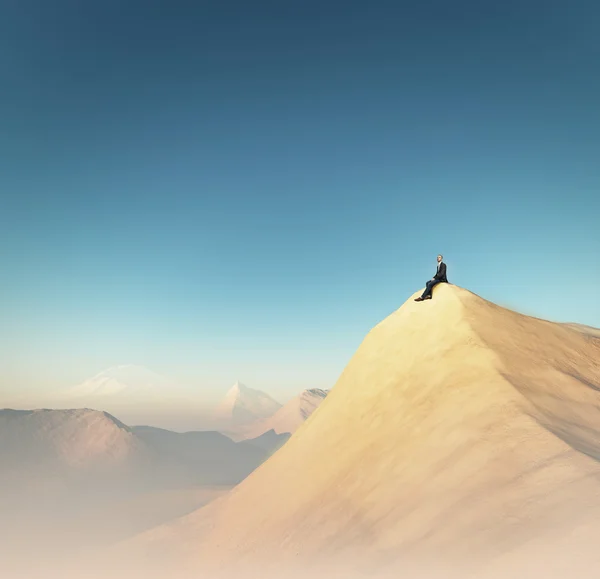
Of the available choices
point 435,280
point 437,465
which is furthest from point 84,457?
point 437,465

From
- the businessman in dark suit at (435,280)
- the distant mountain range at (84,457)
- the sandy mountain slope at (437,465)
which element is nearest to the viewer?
the sandy mountain slope at (437,465)

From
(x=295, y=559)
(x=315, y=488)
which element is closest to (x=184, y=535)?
(x=315, y=488)

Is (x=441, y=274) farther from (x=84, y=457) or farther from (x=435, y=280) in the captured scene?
(x=84, y=457)

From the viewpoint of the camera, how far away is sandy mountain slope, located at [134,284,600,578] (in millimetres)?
8961

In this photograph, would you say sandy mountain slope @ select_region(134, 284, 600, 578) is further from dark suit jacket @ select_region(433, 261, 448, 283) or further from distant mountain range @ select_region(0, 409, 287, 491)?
distant mountain range @ select_region(0, 409, 287, 491)

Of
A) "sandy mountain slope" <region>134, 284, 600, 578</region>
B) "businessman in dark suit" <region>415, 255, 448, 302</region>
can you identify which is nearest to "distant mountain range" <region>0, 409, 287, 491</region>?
"sandy mountain slope" <region>134, 284, 600, 578</region>

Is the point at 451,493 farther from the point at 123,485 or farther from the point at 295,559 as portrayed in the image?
the point at 123,485

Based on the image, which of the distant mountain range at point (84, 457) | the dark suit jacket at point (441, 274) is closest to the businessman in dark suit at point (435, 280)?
the dark suit jacket at point (441, 274)

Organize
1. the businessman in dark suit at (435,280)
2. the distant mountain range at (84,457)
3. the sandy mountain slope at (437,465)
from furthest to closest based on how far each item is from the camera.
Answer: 1. the distant mountain range at (84,457)
2. the businessman in dark suit at (435,280)
3. the sandy mountain slope at (437,465)

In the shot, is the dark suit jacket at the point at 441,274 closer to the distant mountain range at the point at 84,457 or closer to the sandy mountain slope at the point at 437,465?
the sandy mountain slope at the point at 437,465

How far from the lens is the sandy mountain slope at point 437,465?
8.96 meters

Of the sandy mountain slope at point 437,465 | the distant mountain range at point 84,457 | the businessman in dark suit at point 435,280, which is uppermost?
the businessman in dark suit at point 435,280

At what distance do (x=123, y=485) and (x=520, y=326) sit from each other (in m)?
118

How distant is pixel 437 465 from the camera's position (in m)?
12.8
